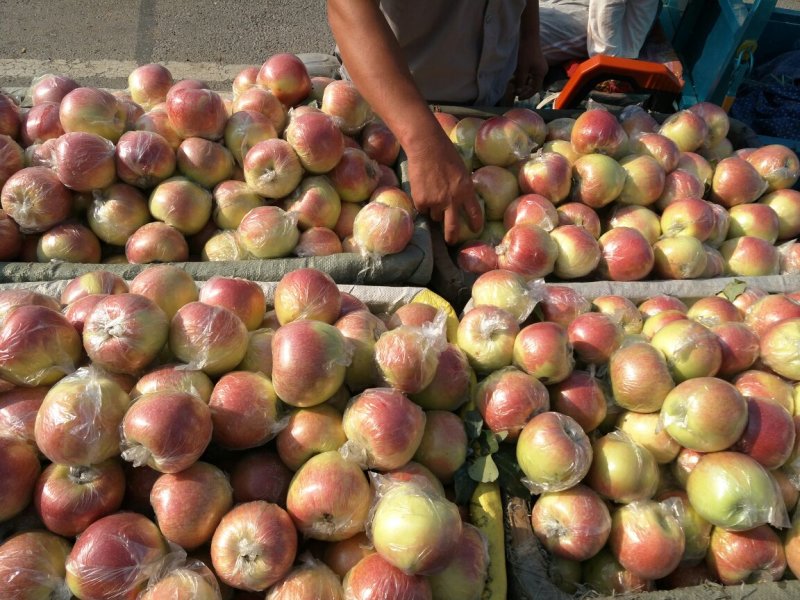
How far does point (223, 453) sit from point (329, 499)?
14.3 inches

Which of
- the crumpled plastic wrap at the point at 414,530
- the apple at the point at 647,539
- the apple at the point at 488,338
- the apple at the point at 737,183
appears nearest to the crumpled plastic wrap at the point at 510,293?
the apple at the point at 488,338

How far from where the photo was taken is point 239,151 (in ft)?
7.82

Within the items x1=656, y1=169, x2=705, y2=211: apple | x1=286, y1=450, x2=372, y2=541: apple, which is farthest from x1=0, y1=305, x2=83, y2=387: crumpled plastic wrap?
x1=656, y1=169, x2=705, y2=211: apple

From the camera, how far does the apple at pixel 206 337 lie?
1.42 metres

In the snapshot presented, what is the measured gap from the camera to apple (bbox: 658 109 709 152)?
278cm

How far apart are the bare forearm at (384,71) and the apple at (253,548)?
1369mm

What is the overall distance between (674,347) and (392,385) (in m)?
0.86

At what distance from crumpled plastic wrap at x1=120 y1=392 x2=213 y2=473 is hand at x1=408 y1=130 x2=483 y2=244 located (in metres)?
1.22

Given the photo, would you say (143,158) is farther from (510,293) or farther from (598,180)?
(598,180)

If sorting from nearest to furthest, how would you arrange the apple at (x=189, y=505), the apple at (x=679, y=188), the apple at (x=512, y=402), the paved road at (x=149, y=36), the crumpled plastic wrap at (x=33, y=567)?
the crumpled plastic wrap at (x=33, y=567) → the apple at (x=189, y=505) → the apple at (x=512, y=402) → the apple at (x=679, y=188) → the paved road at (x=149, y=36)

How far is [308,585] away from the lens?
120 cm

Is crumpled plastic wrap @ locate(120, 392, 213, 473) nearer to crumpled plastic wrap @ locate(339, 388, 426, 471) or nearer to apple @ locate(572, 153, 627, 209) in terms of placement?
crumpled plastic wrap @ locate(339, 388, 426, 471)

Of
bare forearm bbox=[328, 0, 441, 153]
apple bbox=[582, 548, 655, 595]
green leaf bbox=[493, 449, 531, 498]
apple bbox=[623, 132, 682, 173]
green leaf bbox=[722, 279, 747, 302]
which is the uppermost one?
bare forearm bbox=[328, 0, 441, 153]

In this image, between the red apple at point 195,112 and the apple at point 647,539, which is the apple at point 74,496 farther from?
the red apple at point 195,112
